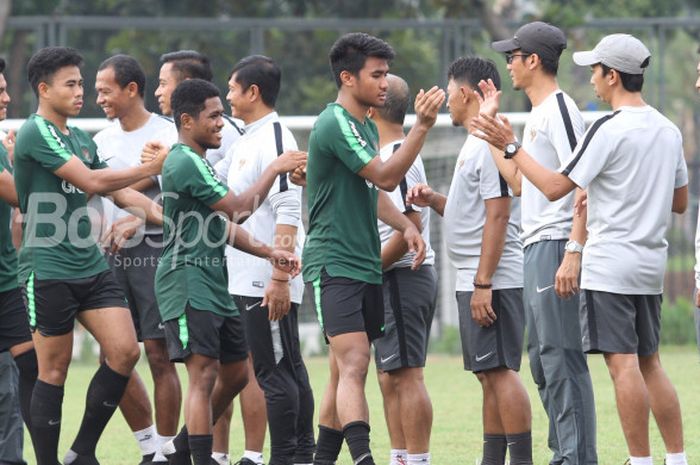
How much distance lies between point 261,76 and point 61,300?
6.19 feet

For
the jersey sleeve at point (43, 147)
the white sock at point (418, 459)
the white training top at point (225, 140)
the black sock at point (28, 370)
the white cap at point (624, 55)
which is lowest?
the white sock at point (418, 459)

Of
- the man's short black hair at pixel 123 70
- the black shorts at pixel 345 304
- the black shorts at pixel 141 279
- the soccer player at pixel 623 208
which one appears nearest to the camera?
the soccer player at pixel 623 208

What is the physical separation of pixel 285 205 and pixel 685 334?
1000 cm

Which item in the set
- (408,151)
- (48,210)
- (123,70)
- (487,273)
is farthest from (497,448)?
(123,70)

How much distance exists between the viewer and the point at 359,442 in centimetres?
736

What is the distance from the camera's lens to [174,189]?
7875 millimetres

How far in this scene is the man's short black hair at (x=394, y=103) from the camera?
876 centimetres

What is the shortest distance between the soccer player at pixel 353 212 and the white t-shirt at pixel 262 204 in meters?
0.87

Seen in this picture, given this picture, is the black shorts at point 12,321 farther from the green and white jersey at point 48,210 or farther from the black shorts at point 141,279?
the black shorts at point 141,279

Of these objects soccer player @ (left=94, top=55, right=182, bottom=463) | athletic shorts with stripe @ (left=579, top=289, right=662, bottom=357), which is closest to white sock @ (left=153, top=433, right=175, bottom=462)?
soccer player @ (left=94, top=55, right=182, bottom=463)

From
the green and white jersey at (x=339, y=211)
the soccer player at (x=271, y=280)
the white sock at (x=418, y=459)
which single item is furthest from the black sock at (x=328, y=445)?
the green and white jersey at (x=339, y=211)

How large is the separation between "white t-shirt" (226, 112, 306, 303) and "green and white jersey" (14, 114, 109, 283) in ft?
3.18

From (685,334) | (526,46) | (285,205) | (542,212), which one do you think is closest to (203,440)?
(285,205)

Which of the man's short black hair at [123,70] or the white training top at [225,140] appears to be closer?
the man's short black hair at [123,70]
